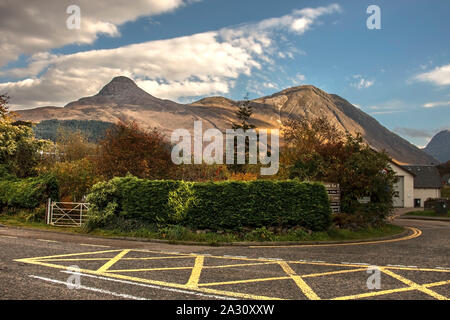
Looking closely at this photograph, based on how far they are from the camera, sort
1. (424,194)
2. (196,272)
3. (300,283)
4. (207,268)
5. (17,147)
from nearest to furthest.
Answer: (300,283) → (196,272) → (207,268) → (17,147) → (424,194)

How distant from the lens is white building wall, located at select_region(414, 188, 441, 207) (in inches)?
2301

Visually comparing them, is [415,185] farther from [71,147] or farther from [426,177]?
[71,147]

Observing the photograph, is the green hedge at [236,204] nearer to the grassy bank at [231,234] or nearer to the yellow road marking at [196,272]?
the grassy bank at [231,234]

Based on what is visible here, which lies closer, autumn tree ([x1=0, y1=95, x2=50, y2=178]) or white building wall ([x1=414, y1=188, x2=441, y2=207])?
autumn tree ([x1=0, y1=95, x2=50, y2=178])

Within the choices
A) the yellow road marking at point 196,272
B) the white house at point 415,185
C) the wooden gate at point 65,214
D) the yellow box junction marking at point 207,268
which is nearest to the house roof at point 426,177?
the white house at point 415,185

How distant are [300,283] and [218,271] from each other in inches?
88.8

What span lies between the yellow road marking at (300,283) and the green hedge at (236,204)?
16.7 feet

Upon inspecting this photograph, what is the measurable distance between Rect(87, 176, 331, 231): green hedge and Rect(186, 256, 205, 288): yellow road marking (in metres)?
4.17

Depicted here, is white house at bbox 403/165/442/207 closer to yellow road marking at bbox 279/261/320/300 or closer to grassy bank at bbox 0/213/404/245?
grassy bank at bbox 0/213/404/245

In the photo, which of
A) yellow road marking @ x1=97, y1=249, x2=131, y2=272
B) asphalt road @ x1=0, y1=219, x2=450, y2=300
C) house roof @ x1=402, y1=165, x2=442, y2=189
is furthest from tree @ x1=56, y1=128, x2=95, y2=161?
house roof @ x1=402, y1=165, x2=442, y2=189

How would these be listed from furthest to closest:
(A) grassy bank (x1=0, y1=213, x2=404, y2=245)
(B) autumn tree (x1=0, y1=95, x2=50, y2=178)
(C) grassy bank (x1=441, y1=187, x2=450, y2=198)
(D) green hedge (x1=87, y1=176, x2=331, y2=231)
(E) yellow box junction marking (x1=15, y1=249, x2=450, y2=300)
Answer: (C) grassy bank (x1=441, y1=187, x2=450, y2=198)
(B) autumn tree (x1=0, y1=95, x2=50, y2=178)
(D) green hedge (x1=87, y1=176, x2=331, y2=231)
(A) grassy bank (x1=0, y1=213, x2=404, y2=245)
(E) yellow box junction marking (x1=15, y1=249, x2=450, y2=300)

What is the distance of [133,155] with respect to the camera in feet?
75.2

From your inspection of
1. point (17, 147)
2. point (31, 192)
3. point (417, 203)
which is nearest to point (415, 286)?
point (31, 192)
